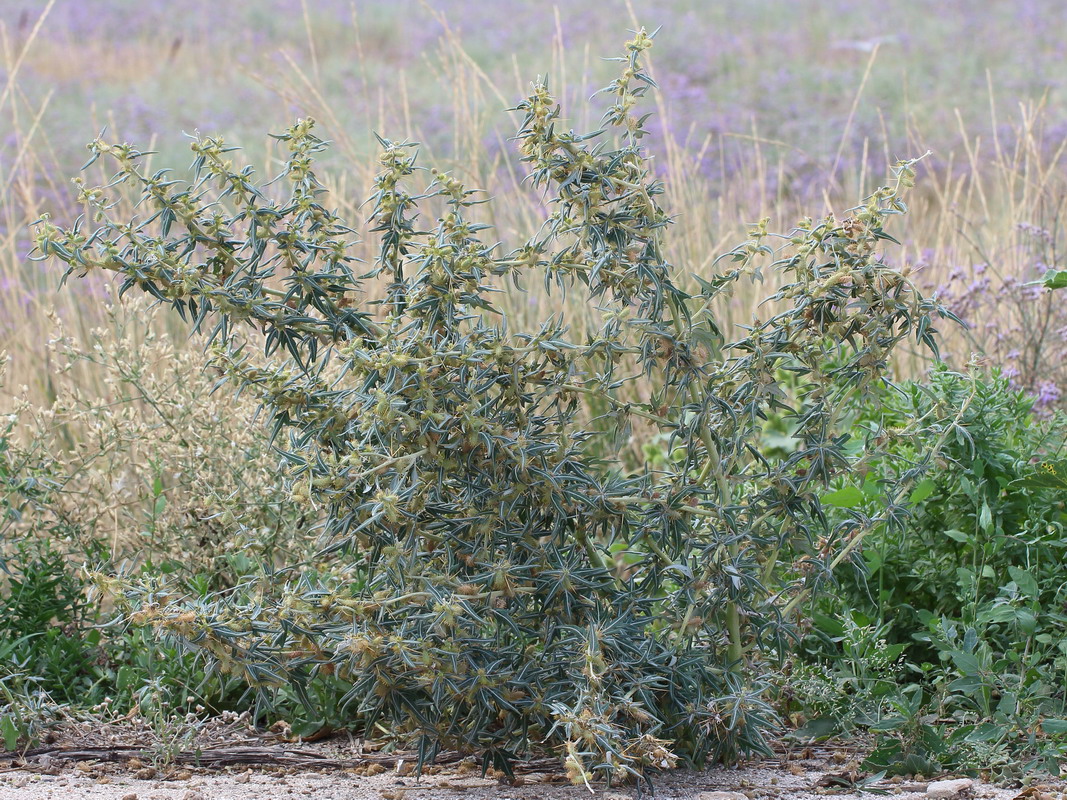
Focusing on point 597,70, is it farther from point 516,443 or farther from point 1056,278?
point 516,443

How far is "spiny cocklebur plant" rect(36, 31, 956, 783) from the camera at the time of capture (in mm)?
1797

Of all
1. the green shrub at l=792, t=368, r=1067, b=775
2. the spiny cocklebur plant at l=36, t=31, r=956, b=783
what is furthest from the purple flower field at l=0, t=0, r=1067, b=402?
the spiny cocklebur plant at l=36, t=31, r=956, b=783

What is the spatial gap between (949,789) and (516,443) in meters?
1.01

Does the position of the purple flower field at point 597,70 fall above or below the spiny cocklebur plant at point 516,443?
above

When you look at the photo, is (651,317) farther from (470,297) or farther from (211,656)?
(211,656)

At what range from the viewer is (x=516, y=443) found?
1.81 meters

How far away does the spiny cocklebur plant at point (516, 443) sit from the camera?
1.80m

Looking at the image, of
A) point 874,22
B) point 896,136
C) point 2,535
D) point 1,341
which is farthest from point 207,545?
point 874,22

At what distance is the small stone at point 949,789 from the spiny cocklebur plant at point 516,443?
31cm

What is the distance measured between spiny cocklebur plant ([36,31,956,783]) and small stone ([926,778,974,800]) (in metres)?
0.31

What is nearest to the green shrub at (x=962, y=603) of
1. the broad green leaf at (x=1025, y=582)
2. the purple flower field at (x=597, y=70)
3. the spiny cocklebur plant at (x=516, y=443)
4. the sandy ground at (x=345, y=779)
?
the broad green leaf at (x=1025, y=582)

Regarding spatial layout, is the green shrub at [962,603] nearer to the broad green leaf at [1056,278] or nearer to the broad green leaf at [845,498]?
the broad green leaf at [845,498]

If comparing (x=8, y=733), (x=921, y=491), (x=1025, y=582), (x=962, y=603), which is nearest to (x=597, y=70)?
(x=921, y=491)

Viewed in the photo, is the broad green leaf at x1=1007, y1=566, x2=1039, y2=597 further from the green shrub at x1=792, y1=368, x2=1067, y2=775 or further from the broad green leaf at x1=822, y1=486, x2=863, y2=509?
the broad green leaf at x1=822, y1=486, x2=863, y2=509
